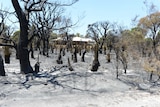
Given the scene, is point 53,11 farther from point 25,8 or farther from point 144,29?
point 25,8

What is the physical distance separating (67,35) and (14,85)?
44.3 meters

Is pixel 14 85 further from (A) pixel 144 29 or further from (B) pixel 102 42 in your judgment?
(B) pixel 102 42

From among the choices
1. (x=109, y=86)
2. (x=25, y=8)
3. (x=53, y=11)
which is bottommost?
(x=109, y=86)

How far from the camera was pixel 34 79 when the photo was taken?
1508 centimetres

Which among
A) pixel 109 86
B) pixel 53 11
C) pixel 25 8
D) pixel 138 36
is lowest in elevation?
pixel 109 86

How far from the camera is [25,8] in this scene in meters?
18.3

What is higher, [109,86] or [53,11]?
[53,11]

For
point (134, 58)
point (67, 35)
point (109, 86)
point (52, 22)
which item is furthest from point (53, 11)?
point (109, 86)

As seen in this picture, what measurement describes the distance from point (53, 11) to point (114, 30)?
27.4 meters

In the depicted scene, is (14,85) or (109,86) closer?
Result: (14,85)

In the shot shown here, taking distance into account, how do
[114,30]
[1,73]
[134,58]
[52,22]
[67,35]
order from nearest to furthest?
[1,73] < [134,58] < [52,22] < [67,35] < [114,30]

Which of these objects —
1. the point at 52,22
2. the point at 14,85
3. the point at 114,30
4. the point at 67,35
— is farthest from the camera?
the point at 114,30

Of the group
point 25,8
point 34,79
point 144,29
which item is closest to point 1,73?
point 34,79

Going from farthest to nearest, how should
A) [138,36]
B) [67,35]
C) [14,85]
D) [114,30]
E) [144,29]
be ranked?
[114,30]
[67,35]
[144,29]
[138,36]
[14,85]
